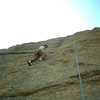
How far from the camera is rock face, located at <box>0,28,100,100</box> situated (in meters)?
7.68

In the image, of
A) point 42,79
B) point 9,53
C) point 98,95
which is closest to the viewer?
point 98,95

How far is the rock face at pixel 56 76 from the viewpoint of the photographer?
7683mm

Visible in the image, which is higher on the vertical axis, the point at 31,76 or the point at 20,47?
the point at 20,47

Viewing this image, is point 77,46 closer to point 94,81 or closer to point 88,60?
point 88,60

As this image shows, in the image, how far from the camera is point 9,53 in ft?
45.9

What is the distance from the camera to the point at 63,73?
882 cm

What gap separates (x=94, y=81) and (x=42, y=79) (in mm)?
2240

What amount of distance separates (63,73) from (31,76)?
4.95ft

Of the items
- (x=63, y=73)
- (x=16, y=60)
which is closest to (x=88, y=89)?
(x=63, y=73)

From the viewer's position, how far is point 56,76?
868cm

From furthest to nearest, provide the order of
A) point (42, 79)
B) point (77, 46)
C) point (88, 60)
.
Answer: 1. point (77, 46)
2. point (88, 60)
3. point (42, 79)

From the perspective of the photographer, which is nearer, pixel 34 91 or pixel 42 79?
pixel 34 91

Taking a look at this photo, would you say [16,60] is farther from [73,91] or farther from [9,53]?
[73,91]

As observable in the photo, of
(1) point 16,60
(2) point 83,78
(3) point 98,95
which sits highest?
(1) point 16,60
